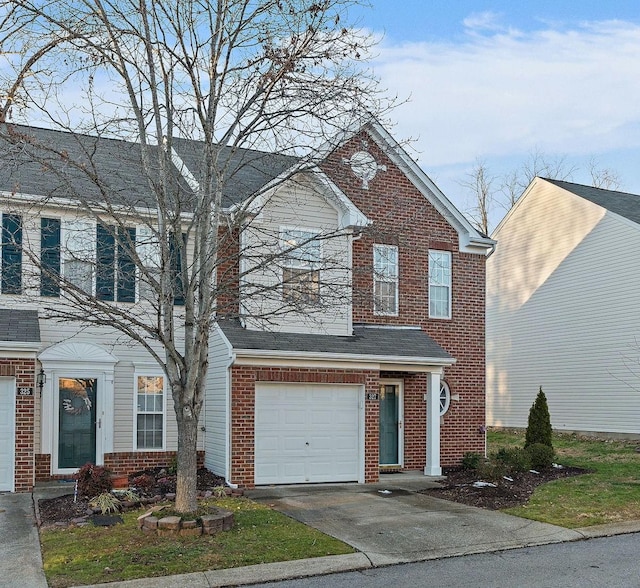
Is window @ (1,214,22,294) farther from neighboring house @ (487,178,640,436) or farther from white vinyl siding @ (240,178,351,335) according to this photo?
neighboring house @ (487,178,640,436)

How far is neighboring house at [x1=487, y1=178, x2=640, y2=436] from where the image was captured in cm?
2325

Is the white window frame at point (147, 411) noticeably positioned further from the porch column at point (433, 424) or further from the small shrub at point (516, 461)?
the small shrub at point (516, 461)

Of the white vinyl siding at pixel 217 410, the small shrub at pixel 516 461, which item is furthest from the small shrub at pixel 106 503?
the small shrub at pixel 516 461

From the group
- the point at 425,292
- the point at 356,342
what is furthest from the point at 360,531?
the point at 425,292

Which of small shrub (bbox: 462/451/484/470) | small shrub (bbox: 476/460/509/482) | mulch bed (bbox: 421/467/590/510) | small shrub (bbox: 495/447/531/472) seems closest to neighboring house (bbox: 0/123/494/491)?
small shrub (bbox: 462/451/484/470)

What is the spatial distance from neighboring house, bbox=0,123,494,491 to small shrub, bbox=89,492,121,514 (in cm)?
267

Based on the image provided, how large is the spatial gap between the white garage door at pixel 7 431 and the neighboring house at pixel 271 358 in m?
0.03

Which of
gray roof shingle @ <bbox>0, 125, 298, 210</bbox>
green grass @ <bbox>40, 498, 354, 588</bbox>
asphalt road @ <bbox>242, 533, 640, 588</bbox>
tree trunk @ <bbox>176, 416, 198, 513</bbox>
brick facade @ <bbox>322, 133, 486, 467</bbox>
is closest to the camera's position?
asphalt road @ <bbox>242, 533, 640, 588</bbox>

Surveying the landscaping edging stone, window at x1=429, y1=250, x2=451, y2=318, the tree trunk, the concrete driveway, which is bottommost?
the concrete driveway

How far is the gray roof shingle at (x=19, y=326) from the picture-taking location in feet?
45.1

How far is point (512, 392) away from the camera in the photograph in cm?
2777

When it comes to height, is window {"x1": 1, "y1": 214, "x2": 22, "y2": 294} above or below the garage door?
above

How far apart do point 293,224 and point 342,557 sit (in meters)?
8.51

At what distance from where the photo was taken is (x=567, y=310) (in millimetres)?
25500
